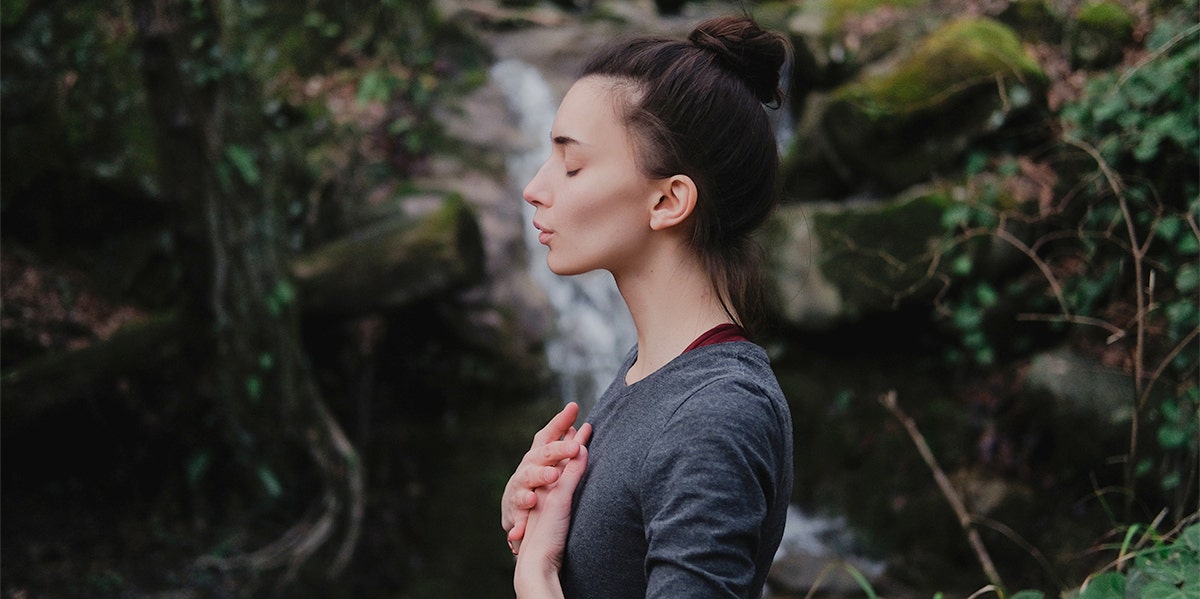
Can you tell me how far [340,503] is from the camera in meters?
4.37

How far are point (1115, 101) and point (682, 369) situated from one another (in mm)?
3323

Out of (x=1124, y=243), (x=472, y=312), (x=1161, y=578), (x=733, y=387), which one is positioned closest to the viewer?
(x=733, y=387)

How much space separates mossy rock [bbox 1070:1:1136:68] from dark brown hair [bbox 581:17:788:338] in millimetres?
4164

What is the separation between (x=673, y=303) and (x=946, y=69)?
4375 mm

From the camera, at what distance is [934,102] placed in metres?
5.03

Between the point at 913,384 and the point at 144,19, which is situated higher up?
the point at 144,19

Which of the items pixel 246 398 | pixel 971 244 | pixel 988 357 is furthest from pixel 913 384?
pixel 246 398

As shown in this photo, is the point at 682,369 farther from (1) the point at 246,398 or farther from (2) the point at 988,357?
(2) the point at 988,357

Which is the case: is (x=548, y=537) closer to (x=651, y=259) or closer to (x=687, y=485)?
(x=687, y=485)

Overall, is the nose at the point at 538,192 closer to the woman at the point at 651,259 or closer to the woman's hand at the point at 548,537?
the woman at the point at 651,259

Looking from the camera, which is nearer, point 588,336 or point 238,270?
point 238,270

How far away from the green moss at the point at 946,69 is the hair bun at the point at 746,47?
3.83 m

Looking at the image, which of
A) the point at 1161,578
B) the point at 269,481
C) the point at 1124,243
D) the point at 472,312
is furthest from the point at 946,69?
the point at 269,481

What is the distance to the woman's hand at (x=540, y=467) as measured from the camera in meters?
1.30
